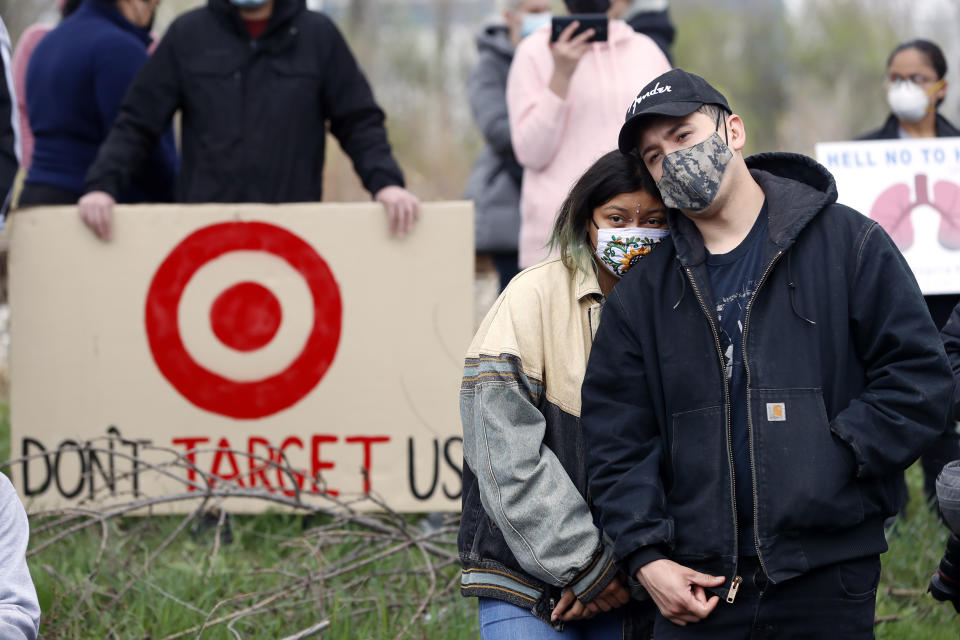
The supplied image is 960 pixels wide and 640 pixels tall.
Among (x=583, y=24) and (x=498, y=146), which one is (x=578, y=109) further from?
(x=498, y=146)

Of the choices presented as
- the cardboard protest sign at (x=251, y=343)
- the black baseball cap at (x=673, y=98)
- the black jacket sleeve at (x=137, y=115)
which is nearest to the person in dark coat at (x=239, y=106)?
the black jacket sleeve at (x=137, y=115)

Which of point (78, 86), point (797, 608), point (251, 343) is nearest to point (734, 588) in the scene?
point (797, 608)

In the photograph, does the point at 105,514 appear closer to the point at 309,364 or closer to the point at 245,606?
the point at 245,606

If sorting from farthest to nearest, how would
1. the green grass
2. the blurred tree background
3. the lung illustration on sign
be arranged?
the blurred tree background, the lung illustration on sign, the green grass

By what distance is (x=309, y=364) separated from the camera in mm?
5320

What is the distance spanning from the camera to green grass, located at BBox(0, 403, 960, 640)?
13.4ft

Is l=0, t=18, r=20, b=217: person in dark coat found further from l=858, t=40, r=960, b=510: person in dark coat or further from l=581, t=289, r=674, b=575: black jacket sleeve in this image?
l=858, t=40, r=960, b=510: person in dark coat

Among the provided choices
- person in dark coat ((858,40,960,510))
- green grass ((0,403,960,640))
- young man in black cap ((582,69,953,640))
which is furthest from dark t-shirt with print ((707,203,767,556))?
person in dark coat ((858,40,960,510))

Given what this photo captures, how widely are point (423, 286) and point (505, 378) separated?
2440 mm

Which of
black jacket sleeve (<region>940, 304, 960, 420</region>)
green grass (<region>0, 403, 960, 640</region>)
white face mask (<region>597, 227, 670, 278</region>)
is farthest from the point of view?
green grass (<region>0, 403, 960, 640</region>)

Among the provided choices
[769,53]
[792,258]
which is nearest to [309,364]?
[792,258]

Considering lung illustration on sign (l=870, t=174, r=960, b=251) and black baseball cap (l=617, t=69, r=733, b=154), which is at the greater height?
black baseball cap (l=617, t=69, r=733, b=154)

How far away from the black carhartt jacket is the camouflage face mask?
2.69 meters

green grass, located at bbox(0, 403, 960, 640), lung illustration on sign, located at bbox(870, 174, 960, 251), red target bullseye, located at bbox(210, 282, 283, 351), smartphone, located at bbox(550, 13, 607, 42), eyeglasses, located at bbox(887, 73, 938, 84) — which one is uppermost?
smartphone, located at bbox(550, 13, 607, 42)
